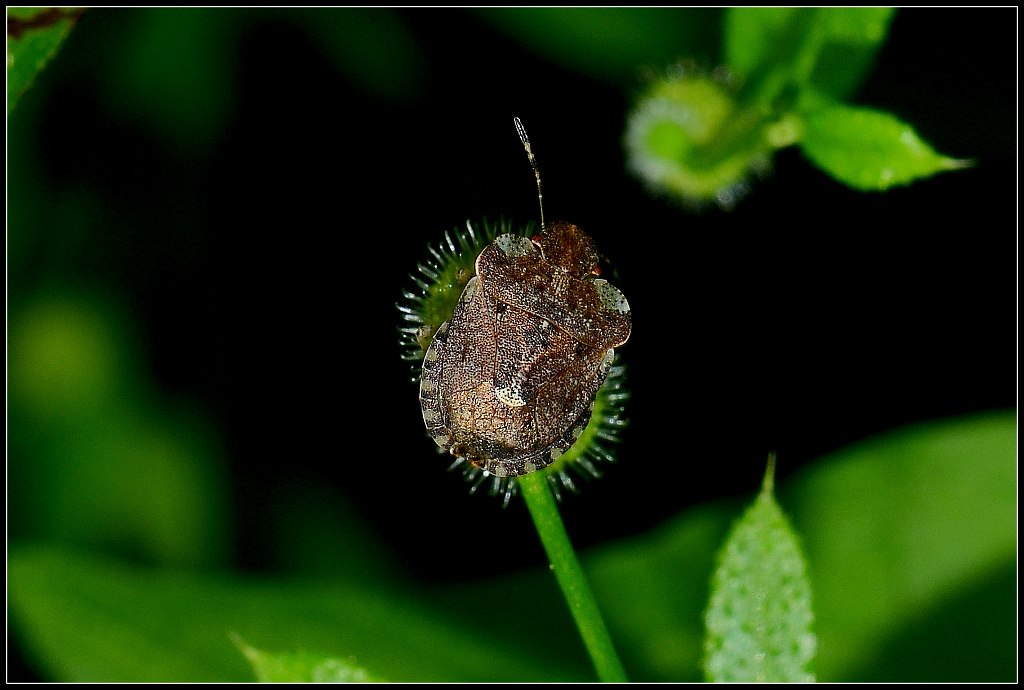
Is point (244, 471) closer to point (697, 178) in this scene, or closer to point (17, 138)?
point (17, 138)

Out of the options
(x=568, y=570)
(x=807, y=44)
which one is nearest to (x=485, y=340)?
(x=568, y=570)

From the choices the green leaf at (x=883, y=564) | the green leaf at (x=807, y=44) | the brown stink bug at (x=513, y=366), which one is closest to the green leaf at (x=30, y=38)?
the brown stink bug at (x=513, y=366)

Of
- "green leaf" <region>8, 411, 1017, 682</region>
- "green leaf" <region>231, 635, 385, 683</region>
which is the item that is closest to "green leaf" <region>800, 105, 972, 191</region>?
"green leaf" <region>8, 411, 1017, 682</region>

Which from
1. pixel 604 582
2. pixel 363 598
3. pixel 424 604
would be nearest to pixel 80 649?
pixel 363 598

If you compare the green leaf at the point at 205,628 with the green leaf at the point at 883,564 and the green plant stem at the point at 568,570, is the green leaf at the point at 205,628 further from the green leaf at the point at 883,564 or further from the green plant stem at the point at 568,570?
the green plant stem at the point at 568,570

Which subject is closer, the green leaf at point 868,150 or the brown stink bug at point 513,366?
the brown stink bug at point 513,366

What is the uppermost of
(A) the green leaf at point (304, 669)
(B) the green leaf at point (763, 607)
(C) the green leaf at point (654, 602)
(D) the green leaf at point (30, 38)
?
(D) the green leaf at point (30, 38)

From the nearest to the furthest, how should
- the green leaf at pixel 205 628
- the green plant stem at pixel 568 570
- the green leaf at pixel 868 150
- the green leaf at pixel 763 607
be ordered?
the green plant stem at pixel 568 570, the green leaf at pixel 763 607, the green leaf at pixel 868 150, the green leaf at pixel 205 628
